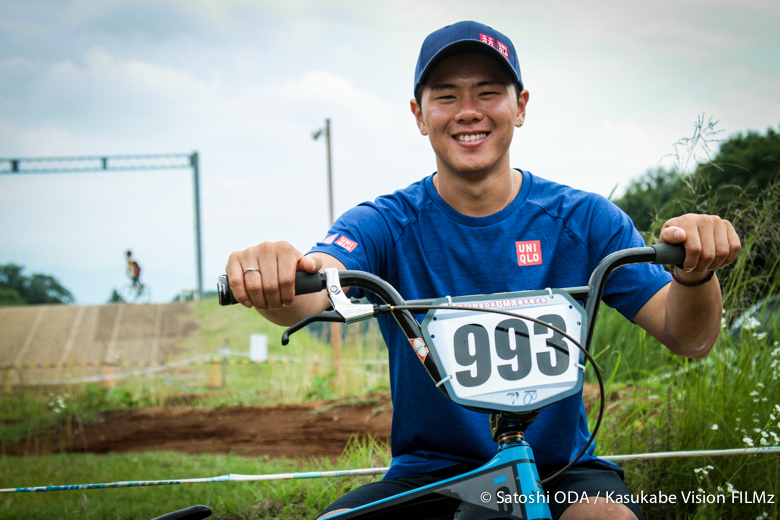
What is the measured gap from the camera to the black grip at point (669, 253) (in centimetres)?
128

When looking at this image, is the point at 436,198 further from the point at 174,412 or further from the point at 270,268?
the point at 174,412

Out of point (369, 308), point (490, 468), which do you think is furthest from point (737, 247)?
point (369, 308)

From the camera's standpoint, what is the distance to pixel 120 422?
21.5 ft

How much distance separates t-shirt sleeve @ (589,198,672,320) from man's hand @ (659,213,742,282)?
16.8 inches

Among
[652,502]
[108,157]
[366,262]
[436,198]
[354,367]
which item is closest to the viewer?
[366,262]

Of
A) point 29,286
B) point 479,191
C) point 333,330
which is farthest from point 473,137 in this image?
point 29,286

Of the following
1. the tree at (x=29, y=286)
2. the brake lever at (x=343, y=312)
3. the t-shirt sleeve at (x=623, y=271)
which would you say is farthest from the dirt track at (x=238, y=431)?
the tree at (x=29, y=286)

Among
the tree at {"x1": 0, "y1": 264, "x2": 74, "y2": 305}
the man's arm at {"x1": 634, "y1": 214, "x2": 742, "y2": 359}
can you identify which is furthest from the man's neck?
the tree at {"x1": 0, "y1": 264, "x2": 74, "y2": 305}

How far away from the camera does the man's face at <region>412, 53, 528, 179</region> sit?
72.4 inches

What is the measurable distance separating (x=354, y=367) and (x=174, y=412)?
7.28 feet

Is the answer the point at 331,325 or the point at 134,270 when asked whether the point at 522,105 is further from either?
the point at 134,270

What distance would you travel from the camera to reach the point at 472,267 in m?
1.84

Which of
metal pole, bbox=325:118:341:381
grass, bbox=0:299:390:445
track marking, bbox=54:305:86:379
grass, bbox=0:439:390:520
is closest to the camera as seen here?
grass, bbox=0:439:390:520

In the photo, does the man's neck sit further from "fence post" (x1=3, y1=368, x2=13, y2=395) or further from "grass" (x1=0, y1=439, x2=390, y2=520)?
"fence post" (x1=3, y1=368, x2=13, y2=395)
